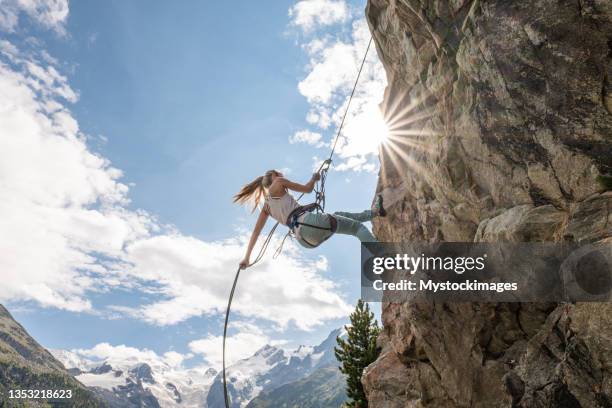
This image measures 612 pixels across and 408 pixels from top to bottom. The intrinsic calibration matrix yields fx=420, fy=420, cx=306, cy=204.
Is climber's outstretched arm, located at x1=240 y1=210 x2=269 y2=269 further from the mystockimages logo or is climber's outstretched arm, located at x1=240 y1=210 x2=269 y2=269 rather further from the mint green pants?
the mystockimages logo

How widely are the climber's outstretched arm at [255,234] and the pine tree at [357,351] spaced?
18867mm

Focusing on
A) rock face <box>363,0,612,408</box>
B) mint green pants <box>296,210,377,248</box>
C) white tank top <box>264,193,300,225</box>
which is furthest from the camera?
white tank top <box>264,193,300,225</box>

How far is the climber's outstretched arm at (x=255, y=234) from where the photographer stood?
449 inches

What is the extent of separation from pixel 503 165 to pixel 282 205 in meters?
5.62

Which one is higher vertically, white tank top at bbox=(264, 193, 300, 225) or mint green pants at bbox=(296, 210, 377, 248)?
white tank top at bbox=(264, 193, 300, 225)

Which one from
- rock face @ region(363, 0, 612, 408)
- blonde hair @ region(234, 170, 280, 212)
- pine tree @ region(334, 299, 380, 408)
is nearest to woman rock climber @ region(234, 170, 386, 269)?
blonde hair @ region(234, 170, 280, 212)

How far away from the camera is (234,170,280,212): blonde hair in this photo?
36.3ft

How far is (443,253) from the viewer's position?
12703 millimetres

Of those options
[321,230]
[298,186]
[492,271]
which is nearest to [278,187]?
[298,186]

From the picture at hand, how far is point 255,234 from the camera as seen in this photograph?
11.5 m

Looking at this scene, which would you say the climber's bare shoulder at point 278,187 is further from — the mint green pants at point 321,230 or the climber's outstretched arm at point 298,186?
the mint green pants at point 321,230

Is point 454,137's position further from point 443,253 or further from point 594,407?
point 594,407

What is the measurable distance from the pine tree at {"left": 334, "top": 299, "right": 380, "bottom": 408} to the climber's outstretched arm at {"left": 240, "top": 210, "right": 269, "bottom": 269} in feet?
61.9

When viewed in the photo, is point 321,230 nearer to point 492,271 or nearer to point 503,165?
point 492,271
